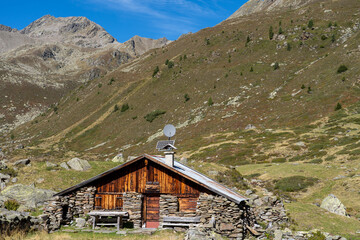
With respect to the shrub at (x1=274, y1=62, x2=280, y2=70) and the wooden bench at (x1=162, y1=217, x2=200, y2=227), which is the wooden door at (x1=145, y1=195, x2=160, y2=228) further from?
the shrub at (x1=274, y1=62, x2=280, y2=70)

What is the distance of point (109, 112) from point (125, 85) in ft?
67.1

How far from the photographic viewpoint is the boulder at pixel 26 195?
84.1 ft

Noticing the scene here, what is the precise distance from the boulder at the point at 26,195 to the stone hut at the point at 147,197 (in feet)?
18.6

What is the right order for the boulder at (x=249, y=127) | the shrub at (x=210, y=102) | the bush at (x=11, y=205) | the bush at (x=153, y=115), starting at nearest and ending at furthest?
the bush at (x=11, y=205)
the boulder at (x=249, y=127)
the shrub at (x=210, y=102)
the bush at (x=153, y=115)

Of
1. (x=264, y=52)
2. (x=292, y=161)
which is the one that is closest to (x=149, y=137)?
(x=292, y=161)

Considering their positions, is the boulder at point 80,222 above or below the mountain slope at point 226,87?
below

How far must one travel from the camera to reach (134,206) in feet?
72.9

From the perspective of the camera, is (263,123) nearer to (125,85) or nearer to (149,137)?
(149,137)

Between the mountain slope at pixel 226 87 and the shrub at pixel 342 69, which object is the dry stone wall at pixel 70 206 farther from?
the shrub at pixel 342 69

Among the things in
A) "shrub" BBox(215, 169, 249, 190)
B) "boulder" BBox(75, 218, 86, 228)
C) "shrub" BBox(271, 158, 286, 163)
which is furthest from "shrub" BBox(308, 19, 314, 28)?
"boulder" BBox(75, 218, 86, 228)

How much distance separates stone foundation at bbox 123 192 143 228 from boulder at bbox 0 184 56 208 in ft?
29.2

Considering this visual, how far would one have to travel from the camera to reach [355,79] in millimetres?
75062

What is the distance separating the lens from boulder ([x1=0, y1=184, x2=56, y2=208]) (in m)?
25.6

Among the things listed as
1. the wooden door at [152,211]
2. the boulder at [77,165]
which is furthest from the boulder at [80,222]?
the boulder at [77,165]
